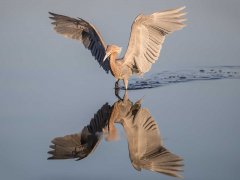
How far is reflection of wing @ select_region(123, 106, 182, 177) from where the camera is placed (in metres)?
2.74

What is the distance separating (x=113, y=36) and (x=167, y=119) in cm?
135

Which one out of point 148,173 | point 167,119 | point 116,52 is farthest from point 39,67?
point 148,173

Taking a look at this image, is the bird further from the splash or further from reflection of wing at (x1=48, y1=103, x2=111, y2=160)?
the splash

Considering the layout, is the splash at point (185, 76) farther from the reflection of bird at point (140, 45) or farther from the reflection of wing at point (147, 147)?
the reflection of wing at point (147, 147)

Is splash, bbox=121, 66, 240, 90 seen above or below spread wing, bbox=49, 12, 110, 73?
below

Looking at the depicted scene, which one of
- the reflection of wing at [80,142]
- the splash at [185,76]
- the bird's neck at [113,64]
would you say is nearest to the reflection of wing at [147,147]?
the reflection of wing at [80,142]

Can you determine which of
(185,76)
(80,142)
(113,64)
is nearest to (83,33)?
(113,64)

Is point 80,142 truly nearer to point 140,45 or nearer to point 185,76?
point 140,45

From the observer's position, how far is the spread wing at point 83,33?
4062mm

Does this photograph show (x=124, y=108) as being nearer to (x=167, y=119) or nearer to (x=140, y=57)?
(x=167, y=119)

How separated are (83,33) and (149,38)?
20.4 inches

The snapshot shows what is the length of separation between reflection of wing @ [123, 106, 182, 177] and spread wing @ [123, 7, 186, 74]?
0.57 metres

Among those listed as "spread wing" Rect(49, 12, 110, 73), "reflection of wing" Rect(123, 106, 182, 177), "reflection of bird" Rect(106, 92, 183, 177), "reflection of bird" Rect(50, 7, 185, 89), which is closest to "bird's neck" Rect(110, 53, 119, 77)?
"reflection of bird" Rect(50, 7, 185, 89)

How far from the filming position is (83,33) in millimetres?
4234
